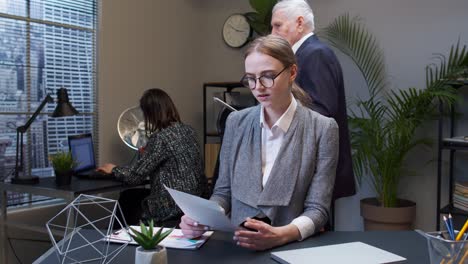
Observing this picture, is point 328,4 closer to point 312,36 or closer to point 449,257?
point 312,36

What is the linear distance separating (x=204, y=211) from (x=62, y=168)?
169 cm

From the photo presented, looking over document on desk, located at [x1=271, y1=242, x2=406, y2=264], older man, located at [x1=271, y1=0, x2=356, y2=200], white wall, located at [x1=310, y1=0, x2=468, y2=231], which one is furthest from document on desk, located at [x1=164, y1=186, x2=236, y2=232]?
white wall, located at [x1=310, y1=0, x2=468, y2=231]

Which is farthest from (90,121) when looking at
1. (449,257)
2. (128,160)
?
(449,257)

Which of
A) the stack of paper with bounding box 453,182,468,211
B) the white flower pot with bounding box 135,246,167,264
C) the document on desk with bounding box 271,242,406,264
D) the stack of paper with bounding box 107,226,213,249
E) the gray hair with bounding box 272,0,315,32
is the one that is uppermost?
the gray hair with bounding box 272,0,315,32

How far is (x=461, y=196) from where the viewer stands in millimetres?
3072

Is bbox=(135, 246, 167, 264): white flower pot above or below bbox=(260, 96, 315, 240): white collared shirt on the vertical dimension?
below

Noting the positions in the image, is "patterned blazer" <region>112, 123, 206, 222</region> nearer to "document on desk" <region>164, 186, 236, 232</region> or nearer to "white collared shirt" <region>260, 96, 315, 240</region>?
"white collared shirt" <region>260, 96, 315, 240</region>

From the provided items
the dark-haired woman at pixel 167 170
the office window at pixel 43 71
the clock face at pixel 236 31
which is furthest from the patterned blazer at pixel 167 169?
the clock face at pixel 236 31

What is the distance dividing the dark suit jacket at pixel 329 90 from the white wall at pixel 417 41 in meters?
1.75

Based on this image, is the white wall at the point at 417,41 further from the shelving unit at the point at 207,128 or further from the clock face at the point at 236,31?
the shelving unit at the point at 207,128

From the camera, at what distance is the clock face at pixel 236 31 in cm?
438

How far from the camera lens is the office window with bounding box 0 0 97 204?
118 inches

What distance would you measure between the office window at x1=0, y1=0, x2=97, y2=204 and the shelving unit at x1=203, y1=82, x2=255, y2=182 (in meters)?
0.99

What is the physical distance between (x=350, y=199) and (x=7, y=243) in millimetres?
2517
